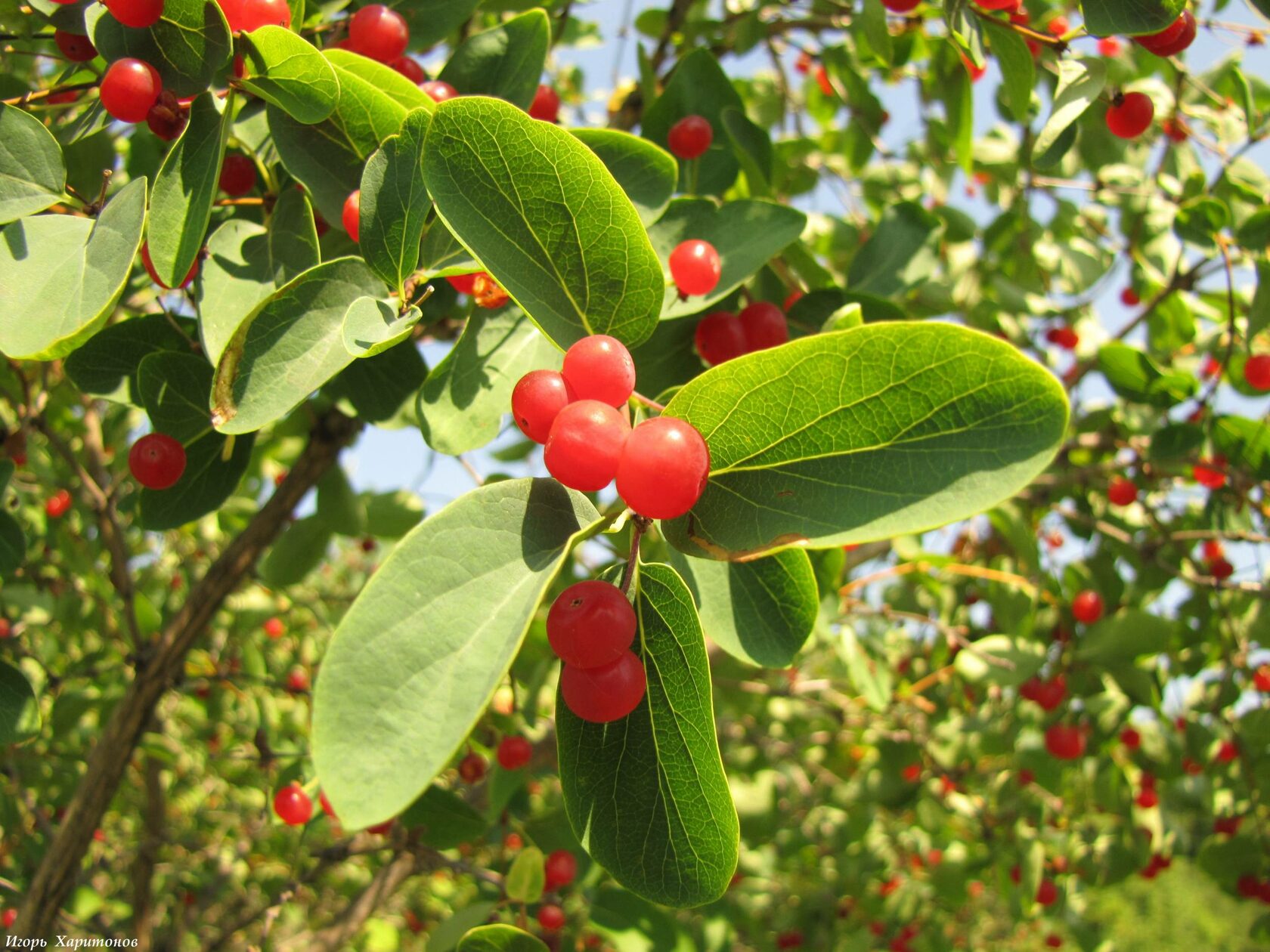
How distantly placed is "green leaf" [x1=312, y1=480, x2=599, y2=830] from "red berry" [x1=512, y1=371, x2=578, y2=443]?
11 centimetres

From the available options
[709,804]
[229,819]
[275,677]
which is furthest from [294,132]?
[229,819]

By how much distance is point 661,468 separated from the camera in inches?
32.5

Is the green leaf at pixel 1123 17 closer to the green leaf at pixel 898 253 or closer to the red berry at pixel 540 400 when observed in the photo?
the green leaf at pixel 898 253

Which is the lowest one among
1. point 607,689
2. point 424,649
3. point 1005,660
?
point 1005,660

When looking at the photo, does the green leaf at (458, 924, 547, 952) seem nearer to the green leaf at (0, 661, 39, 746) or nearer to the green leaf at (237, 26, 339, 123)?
the green leaf at (0, 661, 39, 746)

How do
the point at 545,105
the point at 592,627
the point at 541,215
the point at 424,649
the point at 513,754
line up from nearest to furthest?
the point at 424,649
the point at 592,627
the point at 541,215
the point at 545,105
the point at 513,754

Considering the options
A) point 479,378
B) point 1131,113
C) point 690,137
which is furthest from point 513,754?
point 1131,113

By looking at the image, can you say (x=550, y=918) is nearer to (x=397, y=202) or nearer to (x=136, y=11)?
(x=397, y=202)

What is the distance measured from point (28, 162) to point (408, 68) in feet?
2.02

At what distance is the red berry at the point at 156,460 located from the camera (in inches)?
52.1

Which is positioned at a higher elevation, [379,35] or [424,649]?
[379,35]

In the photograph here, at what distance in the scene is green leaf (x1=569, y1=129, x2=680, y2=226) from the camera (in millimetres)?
1258

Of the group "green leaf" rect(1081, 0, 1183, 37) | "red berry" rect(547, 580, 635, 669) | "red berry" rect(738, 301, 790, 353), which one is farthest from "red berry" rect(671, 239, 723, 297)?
"green leaf" rect(1081, 0, 1183, 37)

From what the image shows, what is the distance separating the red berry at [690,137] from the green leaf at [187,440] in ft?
3.31
